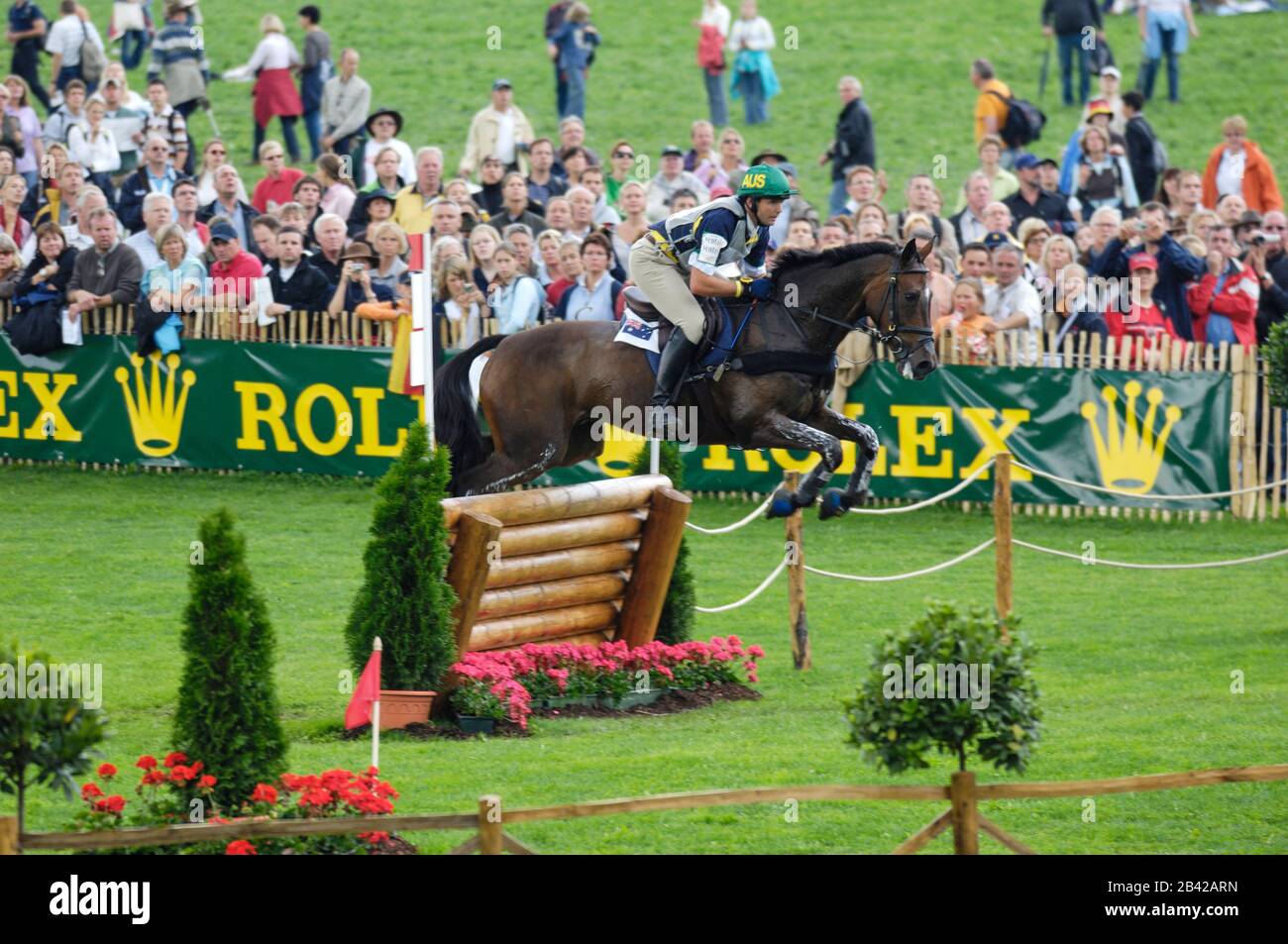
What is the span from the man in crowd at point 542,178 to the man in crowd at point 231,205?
3320 mm

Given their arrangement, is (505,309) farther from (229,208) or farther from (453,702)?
(453,702)

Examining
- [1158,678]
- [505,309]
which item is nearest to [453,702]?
[1158,678]

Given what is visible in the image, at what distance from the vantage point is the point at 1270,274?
67.6ft

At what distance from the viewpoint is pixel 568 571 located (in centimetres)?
1426

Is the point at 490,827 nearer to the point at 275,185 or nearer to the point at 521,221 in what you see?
the point at 521,221

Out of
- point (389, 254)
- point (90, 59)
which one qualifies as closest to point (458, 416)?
point (389, 254)

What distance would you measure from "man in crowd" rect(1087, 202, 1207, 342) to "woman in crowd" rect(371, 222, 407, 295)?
282 inches

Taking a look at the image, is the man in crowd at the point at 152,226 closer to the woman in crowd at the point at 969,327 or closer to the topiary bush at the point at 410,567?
the woman in crowd at the point at 969,327

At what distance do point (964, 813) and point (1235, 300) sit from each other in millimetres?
12607

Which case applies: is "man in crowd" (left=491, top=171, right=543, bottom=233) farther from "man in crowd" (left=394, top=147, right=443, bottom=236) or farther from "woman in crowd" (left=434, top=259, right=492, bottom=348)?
"woman in crowd" (left=434, top=259, right=492, bottom=348)

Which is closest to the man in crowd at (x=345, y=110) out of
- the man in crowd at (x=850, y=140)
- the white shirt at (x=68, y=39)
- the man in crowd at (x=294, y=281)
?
the white shirt at (x=68, y=39)

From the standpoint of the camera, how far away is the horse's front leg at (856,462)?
14.1 m
